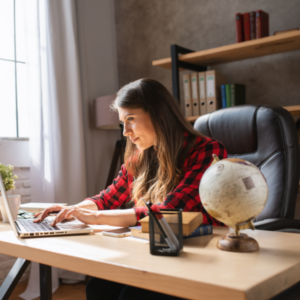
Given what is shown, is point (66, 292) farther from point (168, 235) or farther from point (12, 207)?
point (168, 235)

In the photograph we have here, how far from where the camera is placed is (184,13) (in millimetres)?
2895

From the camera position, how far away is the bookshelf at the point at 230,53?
84.0 inches

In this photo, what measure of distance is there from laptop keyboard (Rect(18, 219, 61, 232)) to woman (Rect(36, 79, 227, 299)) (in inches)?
2.0

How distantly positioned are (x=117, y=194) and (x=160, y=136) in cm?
37

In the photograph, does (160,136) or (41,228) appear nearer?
(41,228)

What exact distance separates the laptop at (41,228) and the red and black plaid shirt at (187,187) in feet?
0.61

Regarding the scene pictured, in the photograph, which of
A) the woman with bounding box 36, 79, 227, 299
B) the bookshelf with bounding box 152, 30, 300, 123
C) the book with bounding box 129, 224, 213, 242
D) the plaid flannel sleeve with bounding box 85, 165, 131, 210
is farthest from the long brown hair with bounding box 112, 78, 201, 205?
the bookshelf with bounding box 152, 30, 300, 123

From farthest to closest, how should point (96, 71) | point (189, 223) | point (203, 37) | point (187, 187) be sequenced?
1. point (96, 71)
2. point (203, 37)
3. point (187, 187)
4. point (189, 223)

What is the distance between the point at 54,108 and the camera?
260cm

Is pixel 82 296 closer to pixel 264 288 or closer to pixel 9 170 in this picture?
pixel 9 170

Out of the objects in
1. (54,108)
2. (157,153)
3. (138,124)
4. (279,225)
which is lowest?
(279,225)

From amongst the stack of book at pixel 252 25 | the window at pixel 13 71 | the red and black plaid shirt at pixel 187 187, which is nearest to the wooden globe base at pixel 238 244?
the red and black plaid shirt at pixel 187 187

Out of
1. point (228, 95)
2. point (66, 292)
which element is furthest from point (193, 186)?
point (66, 292)

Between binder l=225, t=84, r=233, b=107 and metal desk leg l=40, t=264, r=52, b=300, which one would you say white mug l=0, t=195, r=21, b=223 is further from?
binder l=225, t=84, r=233, b=107
